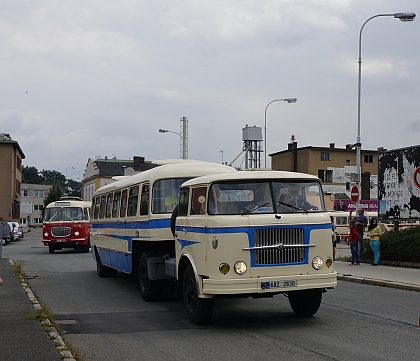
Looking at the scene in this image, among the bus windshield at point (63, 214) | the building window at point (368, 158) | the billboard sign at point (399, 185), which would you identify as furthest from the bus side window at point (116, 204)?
the building window at point (368, 158)

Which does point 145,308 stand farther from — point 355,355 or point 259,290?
point 355,355

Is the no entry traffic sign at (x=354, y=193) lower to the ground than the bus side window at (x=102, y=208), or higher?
higher

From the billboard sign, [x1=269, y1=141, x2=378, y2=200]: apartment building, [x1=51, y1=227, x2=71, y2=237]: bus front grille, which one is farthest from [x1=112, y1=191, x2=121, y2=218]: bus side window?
[x1=269, y1=141, x2=378, y2=200]: apartment building

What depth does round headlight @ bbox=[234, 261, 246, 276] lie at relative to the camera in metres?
10.0

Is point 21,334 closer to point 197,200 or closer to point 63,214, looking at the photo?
point 197,200

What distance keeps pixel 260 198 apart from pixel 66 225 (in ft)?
81.7

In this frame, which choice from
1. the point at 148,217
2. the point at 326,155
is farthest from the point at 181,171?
the point at 326,155

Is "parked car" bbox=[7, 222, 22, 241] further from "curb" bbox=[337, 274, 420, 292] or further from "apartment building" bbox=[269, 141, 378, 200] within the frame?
"curb" bbox=[337, 274, 420, 292]

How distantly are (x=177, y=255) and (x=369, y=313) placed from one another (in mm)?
3569

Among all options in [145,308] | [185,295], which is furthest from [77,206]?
[185,295]

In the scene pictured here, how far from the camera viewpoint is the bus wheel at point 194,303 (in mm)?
10461

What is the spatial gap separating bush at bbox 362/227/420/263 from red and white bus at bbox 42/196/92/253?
51.0 feet

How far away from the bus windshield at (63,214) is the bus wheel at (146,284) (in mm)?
20557

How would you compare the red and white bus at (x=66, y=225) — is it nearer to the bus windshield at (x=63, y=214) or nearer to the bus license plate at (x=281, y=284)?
the bus windshield at (x=63, y=214)
